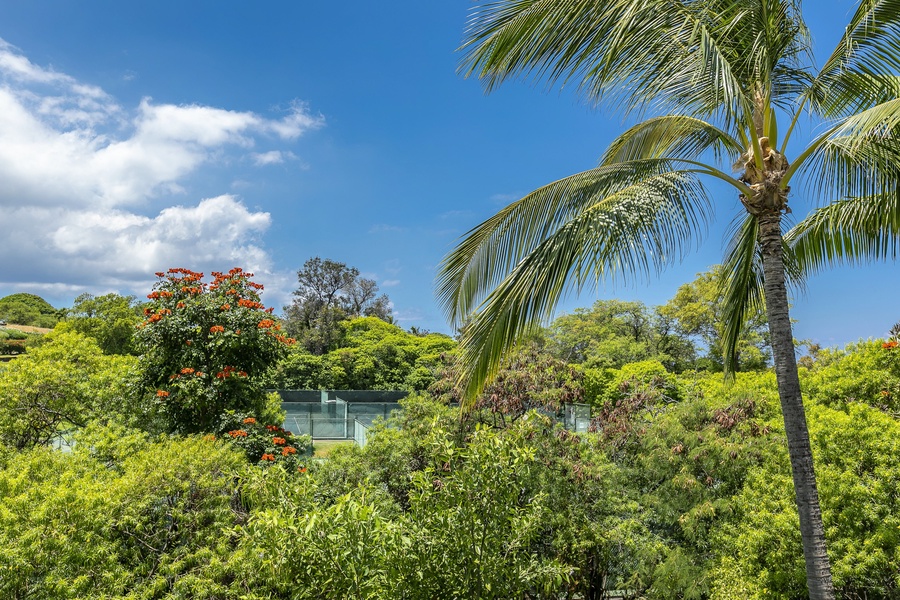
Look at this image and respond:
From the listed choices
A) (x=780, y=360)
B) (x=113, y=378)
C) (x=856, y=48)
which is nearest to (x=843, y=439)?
(x=780, y=360)

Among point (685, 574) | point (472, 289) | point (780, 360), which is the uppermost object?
point (472, 289)

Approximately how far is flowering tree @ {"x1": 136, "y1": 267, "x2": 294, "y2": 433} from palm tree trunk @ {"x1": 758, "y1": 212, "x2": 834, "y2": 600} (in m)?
7.70

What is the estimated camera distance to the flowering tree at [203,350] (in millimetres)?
10078

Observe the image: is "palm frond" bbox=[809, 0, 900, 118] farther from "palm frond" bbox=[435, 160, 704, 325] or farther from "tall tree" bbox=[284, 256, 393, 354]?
"tall tree" bbox=[284, 256, 393, 354]

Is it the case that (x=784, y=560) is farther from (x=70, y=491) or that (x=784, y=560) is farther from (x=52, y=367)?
(x=52, y=367)

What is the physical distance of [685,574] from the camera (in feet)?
28.5

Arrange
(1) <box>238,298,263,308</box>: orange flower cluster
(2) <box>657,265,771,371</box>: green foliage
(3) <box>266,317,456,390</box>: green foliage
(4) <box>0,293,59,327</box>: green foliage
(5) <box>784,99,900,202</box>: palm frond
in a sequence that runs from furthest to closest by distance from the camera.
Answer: (4) <box>0,293,59,327</box>: green foliage → (3) <box>266,317,456,390</box>: green foliage → (2) <box>657,265,771,371</box>: green foliage → (1) <box>238,298,263,308</box>: orange flower cluster → (5) <box>784,99,900,202</box>: palm frond

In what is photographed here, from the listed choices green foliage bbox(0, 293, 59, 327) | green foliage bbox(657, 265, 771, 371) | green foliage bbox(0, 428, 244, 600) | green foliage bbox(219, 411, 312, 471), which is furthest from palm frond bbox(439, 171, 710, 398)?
green foliage bbox(0, 293, 59, 327)

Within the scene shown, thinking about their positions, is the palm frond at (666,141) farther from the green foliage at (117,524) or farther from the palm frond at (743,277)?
the green foliage at (117,524)

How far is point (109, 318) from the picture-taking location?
103ft

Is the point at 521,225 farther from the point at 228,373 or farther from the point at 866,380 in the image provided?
the point at 866,380

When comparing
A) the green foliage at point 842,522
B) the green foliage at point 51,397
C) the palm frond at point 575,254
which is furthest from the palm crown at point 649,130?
the green foliage at point 51,397

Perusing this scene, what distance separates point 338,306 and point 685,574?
147 ft

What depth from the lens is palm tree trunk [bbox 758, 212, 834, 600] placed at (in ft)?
14.8
